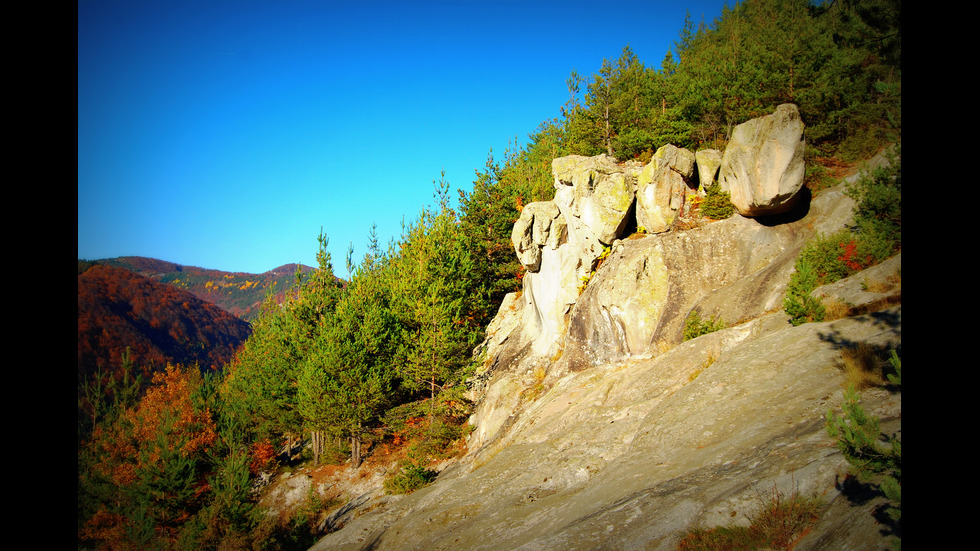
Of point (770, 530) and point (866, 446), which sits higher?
point (866, 446)

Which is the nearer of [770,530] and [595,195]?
[770,530]

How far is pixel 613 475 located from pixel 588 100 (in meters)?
24.8

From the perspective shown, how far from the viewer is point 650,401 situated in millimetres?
12969

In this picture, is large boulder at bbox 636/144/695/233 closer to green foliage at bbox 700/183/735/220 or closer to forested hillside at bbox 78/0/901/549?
green foliage at bbox 700/183/735/220

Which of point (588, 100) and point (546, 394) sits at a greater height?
point (588, 100)

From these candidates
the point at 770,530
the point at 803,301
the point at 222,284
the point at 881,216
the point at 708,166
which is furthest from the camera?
the point at 222,284

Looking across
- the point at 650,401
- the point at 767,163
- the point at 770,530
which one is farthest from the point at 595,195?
the point at 770,530

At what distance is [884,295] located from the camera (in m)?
10.9

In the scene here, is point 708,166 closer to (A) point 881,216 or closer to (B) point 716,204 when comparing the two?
(B) point 716,204

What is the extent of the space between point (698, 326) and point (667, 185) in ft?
23.2

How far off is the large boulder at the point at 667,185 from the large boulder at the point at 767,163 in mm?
2020

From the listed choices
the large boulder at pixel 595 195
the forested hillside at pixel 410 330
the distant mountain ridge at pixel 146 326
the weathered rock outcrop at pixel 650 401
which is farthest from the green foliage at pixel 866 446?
the distant mountain ridge at pixel 146 326
